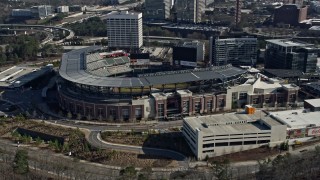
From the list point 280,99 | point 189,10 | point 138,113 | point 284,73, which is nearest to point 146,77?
point 138,113

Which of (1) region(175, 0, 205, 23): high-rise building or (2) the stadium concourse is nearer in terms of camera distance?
(2) the stadium concourse

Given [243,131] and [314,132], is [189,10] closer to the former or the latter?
[314,132]

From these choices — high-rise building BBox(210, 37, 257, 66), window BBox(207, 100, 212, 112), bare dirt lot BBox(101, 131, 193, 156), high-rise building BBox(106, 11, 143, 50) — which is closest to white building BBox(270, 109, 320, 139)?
window BBox(207, 100, 212, 112)

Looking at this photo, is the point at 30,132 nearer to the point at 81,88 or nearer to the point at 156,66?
the point at 81,88

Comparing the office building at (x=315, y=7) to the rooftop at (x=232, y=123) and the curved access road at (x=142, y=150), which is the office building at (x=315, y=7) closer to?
the rooftop at (x=232, y=123)

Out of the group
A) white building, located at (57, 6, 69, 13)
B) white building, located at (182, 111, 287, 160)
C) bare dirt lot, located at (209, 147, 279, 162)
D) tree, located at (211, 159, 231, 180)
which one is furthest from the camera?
white building, located at (57, 6, 69, 13)

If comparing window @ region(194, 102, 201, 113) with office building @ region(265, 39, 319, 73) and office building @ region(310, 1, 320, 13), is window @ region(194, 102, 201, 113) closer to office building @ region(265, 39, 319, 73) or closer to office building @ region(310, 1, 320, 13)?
office building @ region(265, 39, 319, 73)
